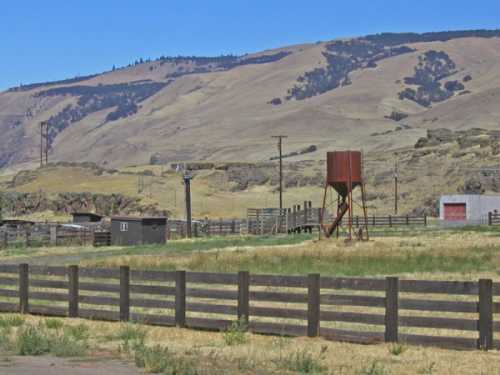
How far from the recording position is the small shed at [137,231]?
204 ft

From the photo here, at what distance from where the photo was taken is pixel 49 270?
20.3 metres

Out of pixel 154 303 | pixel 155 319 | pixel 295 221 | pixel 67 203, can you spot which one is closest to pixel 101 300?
pixel 155 319

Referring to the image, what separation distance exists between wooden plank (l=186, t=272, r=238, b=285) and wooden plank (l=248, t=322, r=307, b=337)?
0.84m

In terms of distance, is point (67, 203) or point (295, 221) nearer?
point (295, 221)

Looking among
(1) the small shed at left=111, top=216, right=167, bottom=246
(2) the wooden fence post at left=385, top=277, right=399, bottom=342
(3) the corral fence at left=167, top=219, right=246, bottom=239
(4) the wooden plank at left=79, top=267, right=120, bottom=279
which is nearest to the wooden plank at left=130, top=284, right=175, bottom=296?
(4) the wooden plank at left=79, top=267, right=120, bottom=279

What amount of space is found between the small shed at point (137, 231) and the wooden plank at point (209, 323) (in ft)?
145

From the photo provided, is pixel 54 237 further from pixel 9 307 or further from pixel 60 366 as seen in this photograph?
pixel 60 366

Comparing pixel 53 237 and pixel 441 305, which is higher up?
pixel 441 305

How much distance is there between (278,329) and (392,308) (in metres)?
2.11

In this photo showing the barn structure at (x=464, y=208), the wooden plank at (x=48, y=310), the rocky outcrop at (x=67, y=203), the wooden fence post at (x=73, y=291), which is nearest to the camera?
the wooden fence post at (x=73, y=291)

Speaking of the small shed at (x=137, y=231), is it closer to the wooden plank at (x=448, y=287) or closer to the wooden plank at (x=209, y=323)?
the wooden plank at (x=209, y=323)

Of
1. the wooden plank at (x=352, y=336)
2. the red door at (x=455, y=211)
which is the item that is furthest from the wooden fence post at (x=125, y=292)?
the red door at (x=455, y=211)

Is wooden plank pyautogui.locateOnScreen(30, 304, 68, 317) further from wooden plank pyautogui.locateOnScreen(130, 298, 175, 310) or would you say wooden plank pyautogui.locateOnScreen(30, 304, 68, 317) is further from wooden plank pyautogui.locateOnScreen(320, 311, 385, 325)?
wooden plank pyautogui.locateOnScreen(320, 311, 385, 325)

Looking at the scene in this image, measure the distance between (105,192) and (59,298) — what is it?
102242 mm
